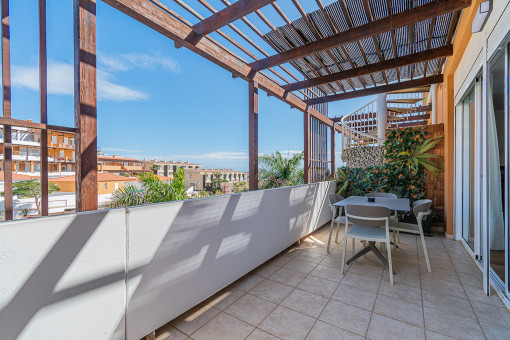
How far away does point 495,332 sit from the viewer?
64.4 inches

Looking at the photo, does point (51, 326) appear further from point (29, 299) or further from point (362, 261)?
point (362, 261)

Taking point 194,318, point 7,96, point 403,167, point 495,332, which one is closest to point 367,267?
point 495,332

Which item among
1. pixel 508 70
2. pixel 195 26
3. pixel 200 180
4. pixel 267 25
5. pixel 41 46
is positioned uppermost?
pixel 267 25

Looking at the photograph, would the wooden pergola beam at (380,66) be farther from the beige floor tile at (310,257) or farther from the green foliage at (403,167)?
the beige floor tile at (310,257)

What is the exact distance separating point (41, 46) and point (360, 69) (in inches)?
170

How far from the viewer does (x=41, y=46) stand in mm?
2209

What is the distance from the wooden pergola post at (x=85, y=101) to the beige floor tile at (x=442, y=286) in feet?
11.1

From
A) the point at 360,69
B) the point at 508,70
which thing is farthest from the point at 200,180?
the point at 508,70

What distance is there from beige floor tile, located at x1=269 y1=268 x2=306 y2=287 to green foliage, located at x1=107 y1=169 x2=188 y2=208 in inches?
120

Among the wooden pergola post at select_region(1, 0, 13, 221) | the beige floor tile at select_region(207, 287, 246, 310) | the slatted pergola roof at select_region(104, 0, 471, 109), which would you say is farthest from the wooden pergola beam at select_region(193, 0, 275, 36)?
the beige floor tile at select_region(207, 287, 246, 310)

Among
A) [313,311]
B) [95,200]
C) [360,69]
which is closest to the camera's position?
[95,200]

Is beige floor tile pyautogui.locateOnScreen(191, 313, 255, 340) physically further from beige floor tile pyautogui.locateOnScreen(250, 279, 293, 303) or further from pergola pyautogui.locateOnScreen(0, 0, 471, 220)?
pergola pyautogui.locateOnScreen(0, 0, 471, 220)

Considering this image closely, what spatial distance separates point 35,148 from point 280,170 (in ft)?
19.5

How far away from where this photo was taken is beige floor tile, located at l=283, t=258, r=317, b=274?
2.71 m
